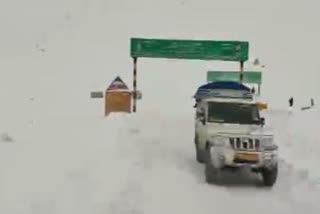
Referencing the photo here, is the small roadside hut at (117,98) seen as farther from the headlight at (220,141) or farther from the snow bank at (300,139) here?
the headlight at (220,141)

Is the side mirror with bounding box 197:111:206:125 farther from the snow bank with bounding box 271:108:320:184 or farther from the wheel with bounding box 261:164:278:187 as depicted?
the snow bank with bounding box 271:108:320:184

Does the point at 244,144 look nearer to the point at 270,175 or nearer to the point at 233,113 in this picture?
the point at 270,175

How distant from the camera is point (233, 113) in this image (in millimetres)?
16469

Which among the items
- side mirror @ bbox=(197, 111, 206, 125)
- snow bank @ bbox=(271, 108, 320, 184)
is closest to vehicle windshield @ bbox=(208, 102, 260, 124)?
side mirror @ bbox=(197, 111, 206, 125)

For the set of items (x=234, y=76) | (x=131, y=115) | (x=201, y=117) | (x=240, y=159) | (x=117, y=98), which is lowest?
(x=131, y=115)

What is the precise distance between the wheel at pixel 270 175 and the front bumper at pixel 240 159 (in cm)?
11

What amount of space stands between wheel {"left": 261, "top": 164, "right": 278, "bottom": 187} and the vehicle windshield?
4.72 feet

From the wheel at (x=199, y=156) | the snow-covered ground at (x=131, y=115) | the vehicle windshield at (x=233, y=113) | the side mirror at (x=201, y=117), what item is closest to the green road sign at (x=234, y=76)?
the snow-covered ground at (x=131, y=115)

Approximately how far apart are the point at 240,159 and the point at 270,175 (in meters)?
0.72

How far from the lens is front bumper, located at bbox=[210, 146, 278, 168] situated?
1495 centimetres

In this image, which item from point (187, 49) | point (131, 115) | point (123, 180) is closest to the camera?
point (123, 180)

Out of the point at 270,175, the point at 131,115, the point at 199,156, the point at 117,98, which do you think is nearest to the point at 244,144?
the point at 270,175

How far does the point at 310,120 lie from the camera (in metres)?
30.1

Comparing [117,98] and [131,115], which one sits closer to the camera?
[131,115]
